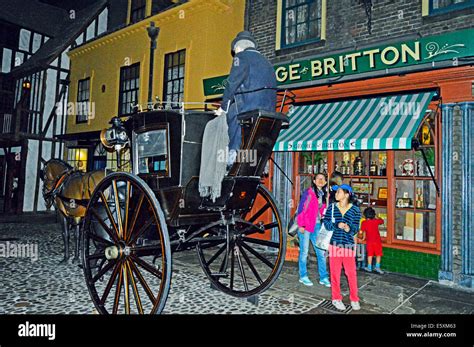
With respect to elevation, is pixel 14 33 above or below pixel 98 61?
above

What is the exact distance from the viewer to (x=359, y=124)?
21.4ft

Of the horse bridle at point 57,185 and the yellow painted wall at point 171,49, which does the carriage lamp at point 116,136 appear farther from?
the yellow painted wall at point 171,49

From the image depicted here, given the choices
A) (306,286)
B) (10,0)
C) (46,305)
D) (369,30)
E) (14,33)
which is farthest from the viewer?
(10,0)

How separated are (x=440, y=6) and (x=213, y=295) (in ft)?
22.1

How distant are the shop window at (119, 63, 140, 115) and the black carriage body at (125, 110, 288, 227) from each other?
9862mm

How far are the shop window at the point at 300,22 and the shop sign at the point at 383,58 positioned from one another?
1.51 metres

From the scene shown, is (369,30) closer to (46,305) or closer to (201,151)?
(201,151)

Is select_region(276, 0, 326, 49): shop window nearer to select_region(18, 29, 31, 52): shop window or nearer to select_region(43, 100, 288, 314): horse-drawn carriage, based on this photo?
select_region(43, 100, 288, 314): horse-drawn carriage

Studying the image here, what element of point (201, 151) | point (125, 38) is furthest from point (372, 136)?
point (125, 38)

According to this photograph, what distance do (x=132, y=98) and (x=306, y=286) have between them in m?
10.3

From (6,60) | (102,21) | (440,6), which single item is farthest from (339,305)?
(6,60)

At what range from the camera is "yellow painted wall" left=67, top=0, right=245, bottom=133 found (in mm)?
10752

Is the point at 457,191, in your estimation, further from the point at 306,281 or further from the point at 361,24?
the point at 361,24

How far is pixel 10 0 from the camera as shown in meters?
18.4
